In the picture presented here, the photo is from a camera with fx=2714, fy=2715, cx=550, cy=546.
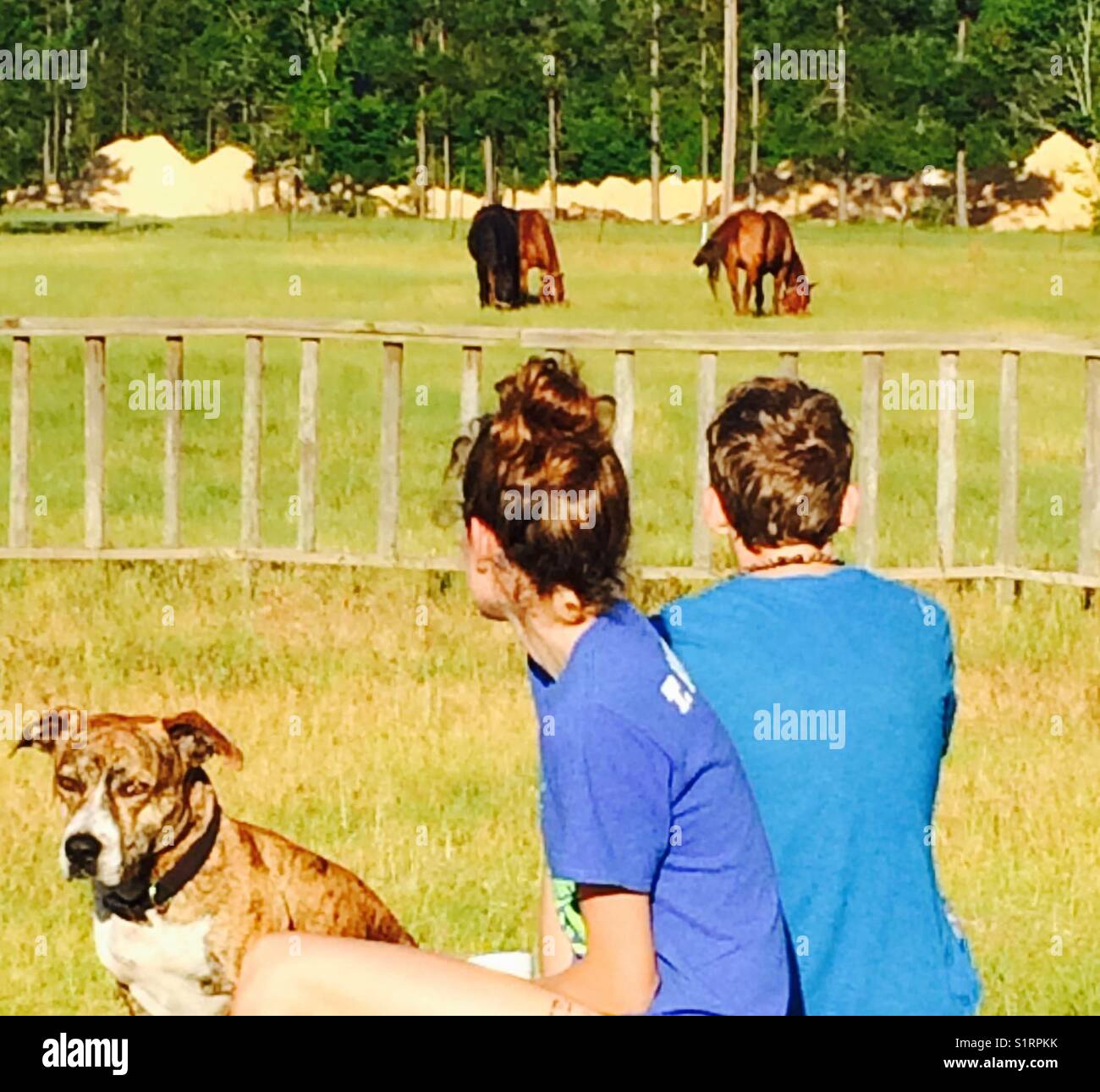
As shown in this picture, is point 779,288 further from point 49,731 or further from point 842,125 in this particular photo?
point 49,731

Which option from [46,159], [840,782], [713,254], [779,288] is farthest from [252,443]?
[46,159]

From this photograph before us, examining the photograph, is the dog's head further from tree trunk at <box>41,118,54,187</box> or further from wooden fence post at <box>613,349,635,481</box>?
tree trunk at <box>41,118,54,187</box>

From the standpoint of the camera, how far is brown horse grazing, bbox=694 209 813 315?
1353 inches

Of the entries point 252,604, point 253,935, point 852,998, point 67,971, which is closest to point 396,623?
point 252,604

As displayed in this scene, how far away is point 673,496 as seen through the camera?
1454 centimetres

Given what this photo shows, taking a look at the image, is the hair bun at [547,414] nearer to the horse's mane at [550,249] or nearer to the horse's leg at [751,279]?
the horse's leg at [751,279]

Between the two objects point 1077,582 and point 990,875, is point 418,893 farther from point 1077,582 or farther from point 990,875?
point 1077,582

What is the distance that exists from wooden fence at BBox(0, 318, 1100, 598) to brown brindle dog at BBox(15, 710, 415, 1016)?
249 inches

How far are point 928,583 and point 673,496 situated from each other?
3.22 m

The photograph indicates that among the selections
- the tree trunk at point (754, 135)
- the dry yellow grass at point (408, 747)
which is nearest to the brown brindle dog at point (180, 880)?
the dry yellow grass at point (408, 747)

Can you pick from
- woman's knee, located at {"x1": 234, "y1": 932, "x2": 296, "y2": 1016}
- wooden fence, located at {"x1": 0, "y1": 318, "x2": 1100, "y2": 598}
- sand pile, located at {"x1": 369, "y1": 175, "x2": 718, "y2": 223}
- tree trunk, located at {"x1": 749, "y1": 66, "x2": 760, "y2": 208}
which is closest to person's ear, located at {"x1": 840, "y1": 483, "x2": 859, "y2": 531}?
woman's knee, located at {"x1": 234, "y1": 932, "x2": 296, "y2": 1016}

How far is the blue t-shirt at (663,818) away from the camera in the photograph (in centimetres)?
352

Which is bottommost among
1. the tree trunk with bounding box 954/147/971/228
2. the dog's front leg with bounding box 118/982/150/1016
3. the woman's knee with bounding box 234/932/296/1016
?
the dog's front leg with bounding box 118/982/150/1016

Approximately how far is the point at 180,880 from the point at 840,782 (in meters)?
1.50
